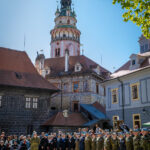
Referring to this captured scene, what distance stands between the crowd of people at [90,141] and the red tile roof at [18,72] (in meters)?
9.22

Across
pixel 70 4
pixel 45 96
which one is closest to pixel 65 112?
pixel 45 96

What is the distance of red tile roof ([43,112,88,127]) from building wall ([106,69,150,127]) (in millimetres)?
4388

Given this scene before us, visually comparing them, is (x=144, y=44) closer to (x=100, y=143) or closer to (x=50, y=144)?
(x=100, y=143)

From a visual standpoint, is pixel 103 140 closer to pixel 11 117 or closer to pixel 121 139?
pixel 121 139

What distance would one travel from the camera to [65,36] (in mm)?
49250

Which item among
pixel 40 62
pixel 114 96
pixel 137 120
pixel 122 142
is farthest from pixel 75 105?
pixel 122 142

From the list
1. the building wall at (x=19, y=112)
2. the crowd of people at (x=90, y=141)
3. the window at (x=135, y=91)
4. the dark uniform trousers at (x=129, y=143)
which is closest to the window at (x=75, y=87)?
the building wall at (x=19, y=112)

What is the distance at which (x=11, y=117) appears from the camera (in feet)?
86.2

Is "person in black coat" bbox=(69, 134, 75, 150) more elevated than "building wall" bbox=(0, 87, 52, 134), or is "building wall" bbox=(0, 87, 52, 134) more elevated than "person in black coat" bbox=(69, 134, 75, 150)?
"building wall" bbox=(0, 87, 52, 134)

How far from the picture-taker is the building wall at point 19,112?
85.6 ft

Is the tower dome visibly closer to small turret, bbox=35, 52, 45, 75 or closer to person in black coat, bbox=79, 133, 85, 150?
small turret, bbox=35, 52, 45, 75

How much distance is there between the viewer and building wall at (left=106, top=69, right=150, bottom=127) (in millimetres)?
21656

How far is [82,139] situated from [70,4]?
4469cm

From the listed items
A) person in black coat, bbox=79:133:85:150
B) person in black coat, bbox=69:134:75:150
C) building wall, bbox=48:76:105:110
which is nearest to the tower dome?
building wall, bbox=48:76:105:110
